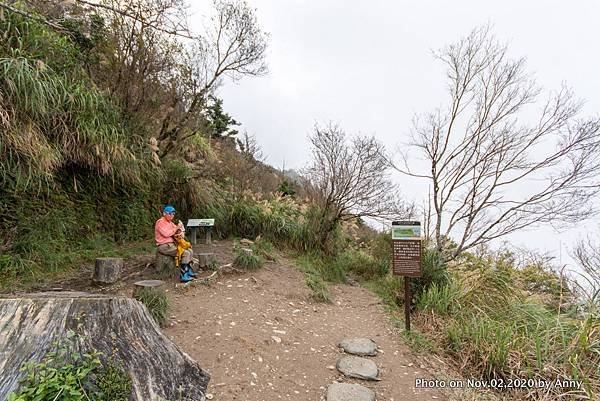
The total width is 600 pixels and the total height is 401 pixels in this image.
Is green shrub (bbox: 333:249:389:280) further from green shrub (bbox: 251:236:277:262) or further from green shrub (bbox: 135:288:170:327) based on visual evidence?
green shrub (bbox: 135:288:170:327)

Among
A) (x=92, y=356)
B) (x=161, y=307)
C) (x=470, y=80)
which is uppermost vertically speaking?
(x=470, y=80)

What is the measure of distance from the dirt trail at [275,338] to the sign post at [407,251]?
782 mm

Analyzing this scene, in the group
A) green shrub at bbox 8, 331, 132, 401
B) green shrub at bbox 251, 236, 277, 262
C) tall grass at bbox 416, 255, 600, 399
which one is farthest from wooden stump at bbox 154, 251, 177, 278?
tall grass at bbox 416, 255, 600, 399

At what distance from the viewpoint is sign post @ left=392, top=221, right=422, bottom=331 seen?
11.8 ft

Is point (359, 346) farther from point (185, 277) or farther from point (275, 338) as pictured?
point (185, 277)

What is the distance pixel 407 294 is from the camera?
12.0 feet

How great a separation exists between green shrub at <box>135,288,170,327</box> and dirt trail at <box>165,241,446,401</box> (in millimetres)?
132

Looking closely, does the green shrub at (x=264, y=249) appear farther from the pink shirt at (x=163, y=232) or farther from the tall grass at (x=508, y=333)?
the tall grass at (x=508, y=333)

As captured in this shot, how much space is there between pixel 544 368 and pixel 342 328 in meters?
2.03

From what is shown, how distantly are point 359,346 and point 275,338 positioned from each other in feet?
3.11

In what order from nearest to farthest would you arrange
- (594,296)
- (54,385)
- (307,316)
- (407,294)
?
(54,385) < (594,296) < (407,294) < (307,316)

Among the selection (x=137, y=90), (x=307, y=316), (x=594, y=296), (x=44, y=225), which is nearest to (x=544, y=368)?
(x=594, y=296)

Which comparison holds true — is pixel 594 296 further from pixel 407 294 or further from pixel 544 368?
pixel 407 294

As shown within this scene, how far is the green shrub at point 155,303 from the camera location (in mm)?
2986
